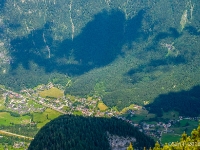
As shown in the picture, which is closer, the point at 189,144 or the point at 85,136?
the point at 189,144

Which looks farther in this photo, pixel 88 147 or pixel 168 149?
pixel 88 147

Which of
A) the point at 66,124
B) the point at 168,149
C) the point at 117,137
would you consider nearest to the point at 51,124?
the point at 66,124

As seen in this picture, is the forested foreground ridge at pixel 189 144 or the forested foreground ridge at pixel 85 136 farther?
the forested foreground ridge at pixel 85 136

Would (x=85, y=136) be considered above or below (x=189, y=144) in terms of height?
above

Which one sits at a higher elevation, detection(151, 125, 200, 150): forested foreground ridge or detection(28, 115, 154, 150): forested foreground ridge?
detection(28, 115, 154, 150): forested foreground ridge

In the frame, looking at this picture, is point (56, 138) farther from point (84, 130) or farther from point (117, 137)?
point (117, 137)

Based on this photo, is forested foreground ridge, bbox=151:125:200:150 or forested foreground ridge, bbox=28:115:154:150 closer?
forested foreground ridge, bbox=151:125:200:150

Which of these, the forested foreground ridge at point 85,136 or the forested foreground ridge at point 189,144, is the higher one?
the forested foreground ridge at point 85,136

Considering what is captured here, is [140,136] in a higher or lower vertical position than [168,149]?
higher
